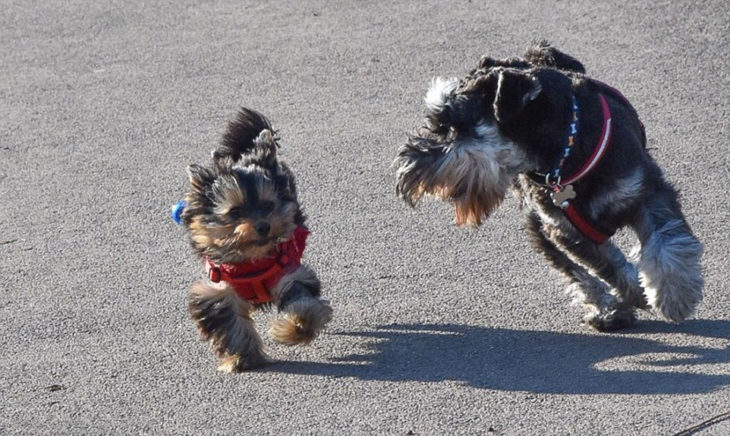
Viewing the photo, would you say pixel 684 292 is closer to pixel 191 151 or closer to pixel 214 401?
pixel 214 401

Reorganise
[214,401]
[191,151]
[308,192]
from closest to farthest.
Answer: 1. [214,401]
2. [308,192]
3. [191,151]

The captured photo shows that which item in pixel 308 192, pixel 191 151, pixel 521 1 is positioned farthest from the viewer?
pixel 521 1

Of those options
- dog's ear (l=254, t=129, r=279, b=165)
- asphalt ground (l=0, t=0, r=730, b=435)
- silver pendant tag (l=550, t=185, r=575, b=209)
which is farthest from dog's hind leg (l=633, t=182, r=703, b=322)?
dog's ear (l=254, t=129, r=279, b=165)

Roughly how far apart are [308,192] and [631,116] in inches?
111

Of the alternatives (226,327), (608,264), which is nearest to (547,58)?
(608,264)

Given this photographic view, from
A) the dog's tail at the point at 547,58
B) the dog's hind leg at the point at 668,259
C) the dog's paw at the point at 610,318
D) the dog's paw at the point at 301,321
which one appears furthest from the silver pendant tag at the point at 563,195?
the dog's paw at the point at 301,321

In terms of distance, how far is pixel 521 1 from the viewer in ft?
37.2

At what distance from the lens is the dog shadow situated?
18.0 ft

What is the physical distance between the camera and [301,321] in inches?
233

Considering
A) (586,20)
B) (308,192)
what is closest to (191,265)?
(308,192)

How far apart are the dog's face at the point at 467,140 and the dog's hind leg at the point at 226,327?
3.59ft

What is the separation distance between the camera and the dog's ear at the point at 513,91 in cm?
547

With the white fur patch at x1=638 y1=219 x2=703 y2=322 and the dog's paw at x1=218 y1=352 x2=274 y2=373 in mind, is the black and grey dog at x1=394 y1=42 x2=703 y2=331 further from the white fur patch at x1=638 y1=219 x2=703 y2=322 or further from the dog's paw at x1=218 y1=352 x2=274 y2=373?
the dog's paw at x1=218 y1=352 x2=274 y2=373

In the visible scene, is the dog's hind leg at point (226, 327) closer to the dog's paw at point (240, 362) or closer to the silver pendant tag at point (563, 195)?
the dog's paw at point (240, 362)
